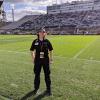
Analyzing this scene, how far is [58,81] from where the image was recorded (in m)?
12.4

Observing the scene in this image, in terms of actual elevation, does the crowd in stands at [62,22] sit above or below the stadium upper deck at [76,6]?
below

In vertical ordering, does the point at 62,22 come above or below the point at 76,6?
below

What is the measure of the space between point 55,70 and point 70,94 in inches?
216

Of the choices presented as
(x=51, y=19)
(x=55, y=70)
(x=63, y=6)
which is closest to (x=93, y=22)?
(x=51, y=19)

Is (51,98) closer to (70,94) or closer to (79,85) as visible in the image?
(70,94)

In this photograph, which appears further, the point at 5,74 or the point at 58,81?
the point at 5,74

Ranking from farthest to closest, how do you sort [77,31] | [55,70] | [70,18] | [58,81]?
1. [70,18]
2. [77,31]
3. [55,70]
4. [58,81]

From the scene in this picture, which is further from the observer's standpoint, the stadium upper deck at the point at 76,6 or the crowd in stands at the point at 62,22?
the stadium upper deck at the point at 76,6

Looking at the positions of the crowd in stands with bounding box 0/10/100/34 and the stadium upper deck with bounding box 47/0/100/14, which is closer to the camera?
the crowd in stands with bounding box 0/10/100/34

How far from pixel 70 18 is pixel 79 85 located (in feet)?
300

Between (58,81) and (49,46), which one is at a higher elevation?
(49,46)

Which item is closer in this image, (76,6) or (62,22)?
(62,22)

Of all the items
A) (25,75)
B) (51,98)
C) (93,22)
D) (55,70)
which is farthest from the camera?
(93,22)

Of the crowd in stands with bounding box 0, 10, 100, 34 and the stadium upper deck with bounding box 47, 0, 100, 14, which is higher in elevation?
the stadium upper deck with bounding box 47, 0, 100, 14
